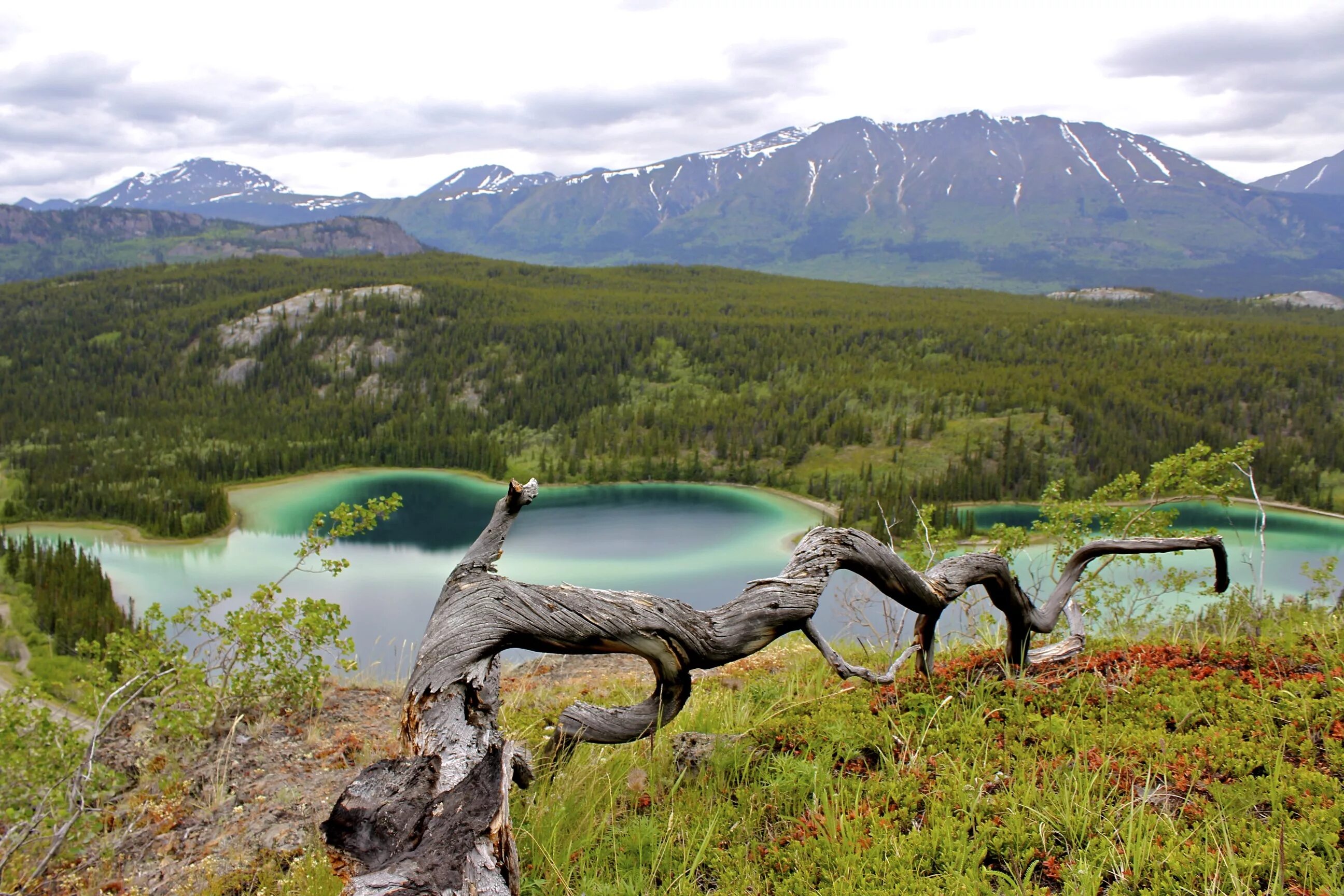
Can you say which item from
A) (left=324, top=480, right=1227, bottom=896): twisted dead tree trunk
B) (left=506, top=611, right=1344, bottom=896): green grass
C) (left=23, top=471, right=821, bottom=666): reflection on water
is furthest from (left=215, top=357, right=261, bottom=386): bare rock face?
(left=324, top=480, right=1227, bottom=896): twisted dead tree trunk

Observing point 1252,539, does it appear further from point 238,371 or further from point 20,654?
point 238,371

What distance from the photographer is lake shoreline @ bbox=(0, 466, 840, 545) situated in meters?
52.0

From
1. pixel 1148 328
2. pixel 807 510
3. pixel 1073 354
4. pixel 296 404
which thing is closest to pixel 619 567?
pixel 807 510

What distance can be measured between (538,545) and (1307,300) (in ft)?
637

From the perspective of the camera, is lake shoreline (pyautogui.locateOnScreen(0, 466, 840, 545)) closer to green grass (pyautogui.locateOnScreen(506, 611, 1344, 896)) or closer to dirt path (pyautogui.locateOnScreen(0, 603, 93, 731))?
dirt path (pyautogui.locateOnScreen(0, 603, 93, 731))

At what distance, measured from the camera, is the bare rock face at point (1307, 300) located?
163m

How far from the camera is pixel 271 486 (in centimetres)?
6781

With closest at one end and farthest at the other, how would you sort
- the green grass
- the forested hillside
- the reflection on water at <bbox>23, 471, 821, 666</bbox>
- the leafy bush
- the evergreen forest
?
the green grass
the leafy bush
the evergreen forest
the reflection on water at <bbox>23, 471, 821, 666</bbox>
the forested hillside

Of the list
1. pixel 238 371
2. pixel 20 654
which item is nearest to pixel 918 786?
pixel 20 654

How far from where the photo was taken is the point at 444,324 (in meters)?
105

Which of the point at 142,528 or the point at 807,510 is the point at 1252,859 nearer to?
the point at 807,510

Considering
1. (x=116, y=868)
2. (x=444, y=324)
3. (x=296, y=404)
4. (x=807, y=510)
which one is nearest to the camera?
(x=116, y=868)

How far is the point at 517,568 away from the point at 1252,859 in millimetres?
37392

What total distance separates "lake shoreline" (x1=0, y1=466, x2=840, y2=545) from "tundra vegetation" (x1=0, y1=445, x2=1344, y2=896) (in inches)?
1904
